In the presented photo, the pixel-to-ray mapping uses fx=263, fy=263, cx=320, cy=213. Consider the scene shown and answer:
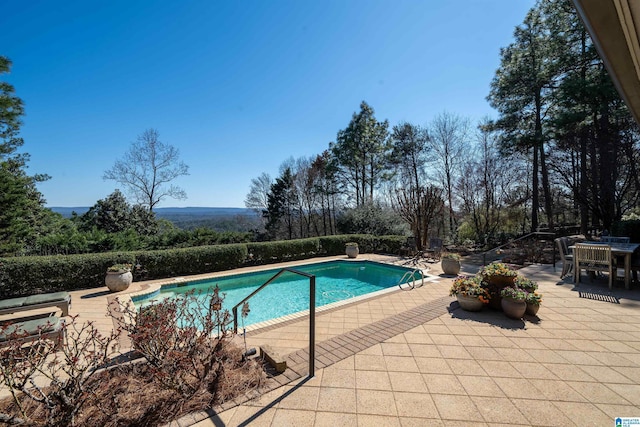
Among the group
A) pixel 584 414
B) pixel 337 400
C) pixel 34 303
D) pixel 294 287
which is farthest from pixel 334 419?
pixel 294 287

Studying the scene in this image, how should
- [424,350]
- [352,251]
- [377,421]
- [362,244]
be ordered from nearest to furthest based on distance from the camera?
1. [377,421]
2. [424,350]
3. [352,251]
4. [362,244]

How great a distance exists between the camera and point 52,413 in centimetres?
178

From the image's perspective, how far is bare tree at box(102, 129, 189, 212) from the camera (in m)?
17.0

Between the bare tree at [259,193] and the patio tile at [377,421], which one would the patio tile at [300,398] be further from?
the bare tree at [259,193]

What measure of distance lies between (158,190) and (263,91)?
1169 cm

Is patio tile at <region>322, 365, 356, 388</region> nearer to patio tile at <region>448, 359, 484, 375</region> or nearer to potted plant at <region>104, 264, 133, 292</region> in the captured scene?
patio tile at <region>448, 359, 484, 375</region>

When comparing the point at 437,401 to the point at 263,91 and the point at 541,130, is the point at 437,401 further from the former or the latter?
the point at 541,130

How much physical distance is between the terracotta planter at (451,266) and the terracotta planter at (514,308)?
135 inches

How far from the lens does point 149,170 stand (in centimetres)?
1761

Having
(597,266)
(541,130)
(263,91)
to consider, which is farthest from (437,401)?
(541,130)

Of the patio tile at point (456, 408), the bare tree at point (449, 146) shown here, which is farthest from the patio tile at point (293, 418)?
the bare tree at point (449, 146)

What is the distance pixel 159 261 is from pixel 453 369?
8397mm

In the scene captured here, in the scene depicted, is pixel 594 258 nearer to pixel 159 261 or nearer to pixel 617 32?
pixel 617 32

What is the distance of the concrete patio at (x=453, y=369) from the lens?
2096mm
